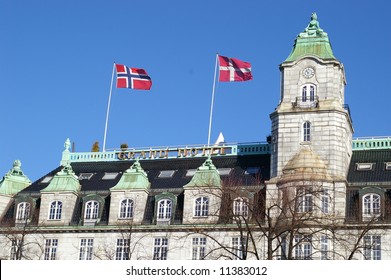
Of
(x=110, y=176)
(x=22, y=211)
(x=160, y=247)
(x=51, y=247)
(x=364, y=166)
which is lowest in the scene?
(x=51, y=247)

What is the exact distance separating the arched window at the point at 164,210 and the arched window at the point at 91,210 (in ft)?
20.1

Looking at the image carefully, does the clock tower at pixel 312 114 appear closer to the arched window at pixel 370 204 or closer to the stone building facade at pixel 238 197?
the stone building facade at pixel 238 197

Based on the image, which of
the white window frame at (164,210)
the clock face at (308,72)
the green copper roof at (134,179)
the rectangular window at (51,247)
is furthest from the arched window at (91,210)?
the clock face at (308,72)

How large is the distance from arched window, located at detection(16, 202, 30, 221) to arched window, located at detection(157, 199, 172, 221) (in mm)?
12995

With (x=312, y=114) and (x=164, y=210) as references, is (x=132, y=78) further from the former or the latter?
(x=312, y=114)

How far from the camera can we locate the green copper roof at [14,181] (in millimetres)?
81875

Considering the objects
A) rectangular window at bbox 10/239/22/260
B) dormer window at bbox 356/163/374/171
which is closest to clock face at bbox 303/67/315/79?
dormer window at bbox 356/163/374/171

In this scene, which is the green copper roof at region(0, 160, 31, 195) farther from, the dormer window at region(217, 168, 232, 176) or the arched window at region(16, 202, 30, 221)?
the dormer window at region(217, 168, 232, 176)

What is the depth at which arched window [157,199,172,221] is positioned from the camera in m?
74.4

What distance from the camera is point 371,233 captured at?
68.4 meters

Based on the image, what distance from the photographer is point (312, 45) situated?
251ft

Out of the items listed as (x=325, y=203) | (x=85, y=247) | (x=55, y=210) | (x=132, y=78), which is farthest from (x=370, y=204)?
(x=55, y=210)

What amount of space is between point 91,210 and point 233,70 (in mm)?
19309
